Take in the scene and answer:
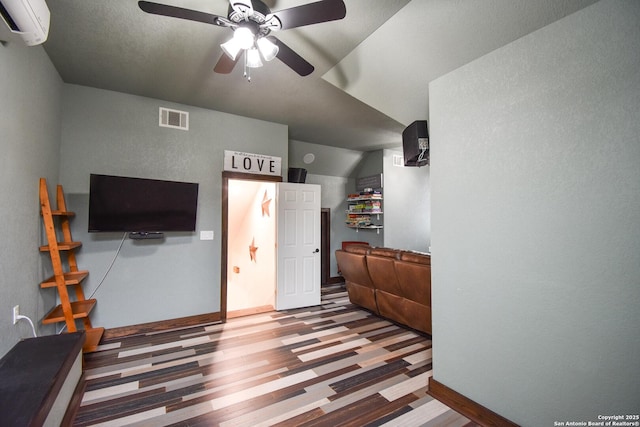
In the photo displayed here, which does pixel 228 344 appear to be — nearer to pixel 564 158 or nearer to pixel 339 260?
pixel 339 260

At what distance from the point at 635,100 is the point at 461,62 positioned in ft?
3.33

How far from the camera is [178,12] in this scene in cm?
159

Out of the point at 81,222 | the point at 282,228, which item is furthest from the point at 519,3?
the point at 81,222

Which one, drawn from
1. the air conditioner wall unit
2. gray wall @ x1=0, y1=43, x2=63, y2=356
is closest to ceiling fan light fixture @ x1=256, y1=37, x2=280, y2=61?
the air conditioner wall unit

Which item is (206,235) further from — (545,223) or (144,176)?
(545,223)

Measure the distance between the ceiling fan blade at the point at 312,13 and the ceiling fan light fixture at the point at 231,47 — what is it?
1.17ft

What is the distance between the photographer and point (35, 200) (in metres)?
2.42

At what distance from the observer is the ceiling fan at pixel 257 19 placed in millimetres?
1548

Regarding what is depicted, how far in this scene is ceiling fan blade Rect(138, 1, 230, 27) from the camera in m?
1.50

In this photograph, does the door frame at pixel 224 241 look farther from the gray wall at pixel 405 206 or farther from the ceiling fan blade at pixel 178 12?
the gray wall at pixel 405 206

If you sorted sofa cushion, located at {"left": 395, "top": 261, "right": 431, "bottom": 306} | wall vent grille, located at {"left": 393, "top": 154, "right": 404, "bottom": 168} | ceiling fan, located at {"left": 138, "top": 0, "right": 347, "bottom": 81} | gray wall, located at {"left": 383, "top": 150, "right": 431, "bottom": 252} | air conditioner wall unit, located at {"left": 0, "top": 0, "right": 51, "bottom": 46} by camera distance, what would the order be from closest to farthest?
air conditioner wall unit, located at {"left": 0, "top": 0, "right": 51, "bottom": 46} → ceiling fan, located at {"left": 138, "top": 0, "right": 347, "bottom": 81} → sofa cushion, located at {"left": 395, "top": 261, "right": 431, "bottom": 306} → gray wall, located at {"left": 383, "top": 150, "right": 431, "bottom": 252} → wall vent grille, located at {"left": 393, "top": 154, "right": 404, "bottom": 168}

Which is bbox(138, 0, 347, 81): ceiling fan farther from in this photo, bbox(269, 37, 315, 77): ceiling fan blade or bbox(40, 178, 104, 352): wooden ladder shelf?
bbox(40, 178, 104, 352): wooden ladder shelf

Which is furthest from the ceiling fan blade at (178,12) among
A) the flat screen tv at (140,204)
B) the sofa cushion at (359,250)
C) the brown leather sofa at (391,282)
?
the sofa cushion at (359,250)

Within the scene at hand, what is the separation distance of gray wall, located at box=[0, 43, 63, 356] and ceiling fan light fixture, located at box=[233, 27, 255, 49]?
152 centimetres
